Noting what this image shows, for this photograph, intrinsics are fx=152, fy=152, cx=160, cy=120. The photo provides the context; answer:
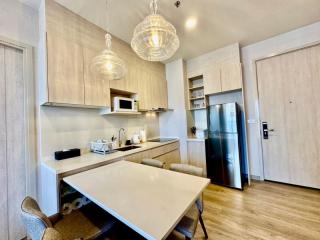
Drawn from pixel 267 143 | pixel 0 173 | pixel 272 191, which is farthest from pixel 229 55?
pixel 0 173

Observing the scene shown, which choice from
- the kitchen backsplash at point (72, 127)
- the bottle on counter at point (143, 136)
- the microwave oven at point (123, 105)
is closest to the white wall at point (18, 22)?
the kitchen backsplash at point (72, 127)

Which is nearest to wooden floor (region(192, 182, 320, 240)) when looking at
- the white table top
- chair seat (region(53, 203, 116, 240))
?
the white table top

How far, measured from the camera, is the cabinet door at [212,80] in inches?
125

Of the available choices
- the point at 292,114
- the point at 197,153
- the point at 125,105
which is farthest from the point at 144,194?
the point at 292,114

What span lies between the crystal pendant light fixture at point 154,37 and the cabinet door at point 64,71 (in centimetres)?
106

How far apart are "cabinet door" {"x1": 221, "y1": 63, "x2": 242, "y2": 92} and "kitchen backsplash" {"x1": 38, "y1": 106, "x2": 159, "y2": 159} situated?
2.15 m

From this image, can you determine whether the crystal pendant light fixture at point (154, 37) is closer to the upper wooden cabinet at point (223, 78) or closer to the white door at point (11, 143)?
the white door at point (11, 143)

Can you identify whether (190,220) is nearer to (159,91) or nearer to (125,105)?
(125,105)

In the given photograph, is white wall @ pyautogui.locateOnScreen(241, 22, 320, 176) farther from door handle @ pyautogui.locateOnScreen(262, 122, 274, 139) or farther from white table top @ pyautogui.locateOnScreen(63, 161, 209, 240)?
white table top @ pyautogui.locateOnScreen(63, 161, 209, 240)

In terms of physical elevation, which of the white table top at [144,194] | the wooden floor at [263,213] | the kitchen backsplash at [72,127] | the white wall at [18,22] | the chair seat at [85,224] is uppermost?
the white wall at [18,22]

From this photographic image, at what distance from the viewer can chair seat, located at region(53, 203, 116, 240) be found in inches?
42.5

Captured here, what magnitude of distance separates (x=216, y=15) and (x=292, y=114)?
2206 millimetres

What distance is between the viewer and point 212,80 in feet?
10.7

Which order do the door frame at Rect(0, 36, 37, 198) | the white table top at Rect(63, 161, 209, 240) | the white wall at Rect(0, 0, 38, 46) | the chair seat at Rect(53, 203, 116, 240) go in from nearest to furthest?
the white table top at Rect(63, 161, 209, 240)
the chair seat at Rect(53, 203, 116, 240)
the white wall at Rect(0, 0, 38, 46)
the door frame at Rect(0, 36, 37, 198)
